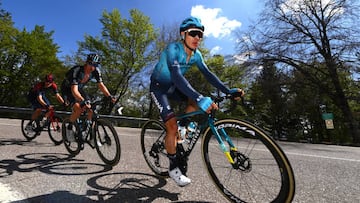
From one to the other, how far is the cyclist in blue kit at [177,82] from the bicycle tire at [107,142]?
1.38m

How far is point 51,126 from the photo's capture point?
6922 millimetres

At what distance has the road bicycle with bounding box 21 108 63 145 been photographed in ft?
22.0

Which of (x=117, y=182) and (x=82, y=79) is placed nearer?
(x=117, y=182)

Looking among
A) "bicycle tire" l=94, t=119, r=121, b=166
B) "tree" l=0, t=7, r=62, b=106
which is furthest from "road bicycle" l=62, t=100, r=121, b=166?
"tree" l=0, t=7, r=62, b=106

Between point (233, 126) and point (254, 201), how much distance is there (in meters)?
0.79

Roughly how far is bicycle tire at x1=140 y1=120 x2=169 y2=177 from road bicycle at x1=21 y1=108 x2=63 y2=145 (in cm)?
343

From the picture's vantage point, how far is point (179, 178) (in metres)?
2.90

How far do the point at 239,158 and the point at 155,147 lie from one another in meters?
1.54

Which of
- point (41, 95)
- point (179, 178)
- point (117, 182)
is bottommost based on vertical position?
point (117, 182)

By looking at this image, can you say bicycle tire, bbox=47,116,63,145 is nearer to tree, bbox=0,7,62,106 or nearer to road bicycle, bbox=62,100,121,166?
Answer: road bicycle, bbox=62,100,121,166

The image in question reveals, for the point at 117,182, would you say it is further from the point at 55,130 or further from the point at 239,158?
the point at 55,130

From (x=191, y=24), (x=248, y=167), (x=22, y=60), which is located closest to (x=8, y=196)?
(x=248, y=167)

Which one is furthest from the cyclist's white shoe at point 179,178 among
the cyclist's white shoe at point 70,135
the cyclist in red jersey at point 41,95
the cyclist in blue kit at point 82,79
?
the cyclist in red jersey at point 41,95

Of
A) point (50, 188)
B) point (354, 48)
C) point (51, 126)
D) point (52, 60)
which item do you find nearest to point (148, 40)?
point (52, 60)
